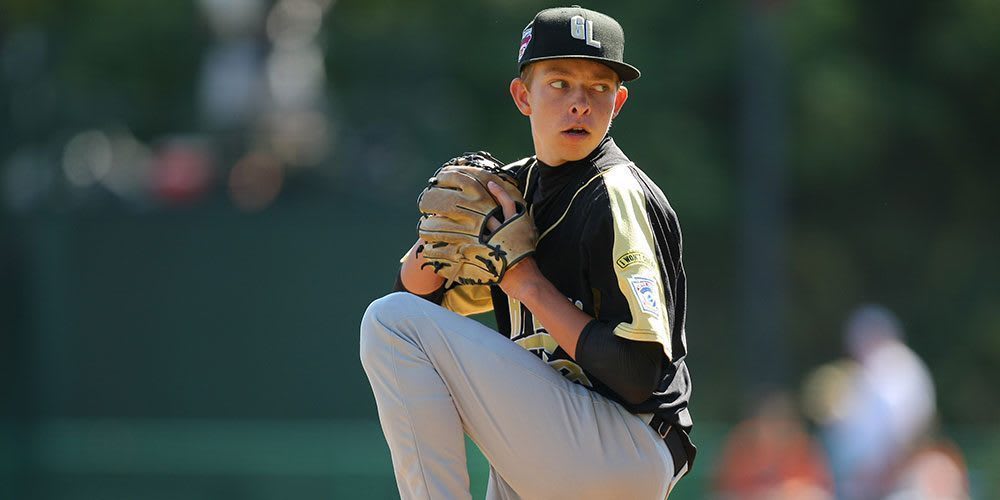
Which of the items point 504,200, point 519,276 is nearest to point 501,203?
point 504,200

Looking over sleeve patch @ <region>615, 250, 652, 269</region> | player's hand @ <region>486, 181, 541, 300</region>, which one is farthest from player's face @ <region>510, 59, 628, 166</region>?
sleeve patch @ <region>615, 250, 652, 269</region>

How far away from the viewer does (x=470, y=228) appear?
3.42 metres

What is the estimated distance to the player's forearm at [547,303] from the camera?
3.31 meters

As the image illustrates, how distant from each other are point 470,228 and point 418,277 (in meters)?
0.39

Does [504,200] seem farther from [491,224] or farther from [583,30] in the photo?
[583,30]
